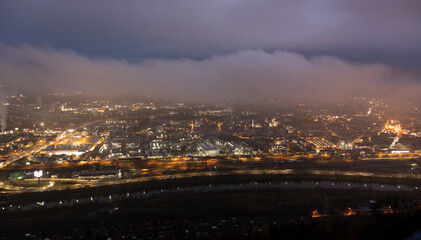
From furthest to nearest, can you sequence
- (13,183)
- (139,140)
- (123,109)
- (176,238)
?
(123,109)
(139,140)
(13,183)
(176,238)

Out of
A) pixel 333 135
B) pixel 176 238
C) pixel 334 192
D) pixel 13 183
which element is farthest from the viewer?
pixel 333 135

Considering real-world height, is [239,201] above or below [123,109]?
below

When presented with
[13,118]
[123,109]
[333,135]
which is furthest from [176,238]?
[123,109]

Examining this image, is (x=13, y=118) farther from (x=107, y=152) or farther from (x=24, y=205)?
(x=24, y=205)

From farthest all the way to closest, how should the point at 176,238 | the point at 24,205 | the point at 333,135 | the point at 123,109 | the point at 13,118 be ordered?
the point at 123,109
the point at 13,118
the point at 333,135
the point at 24,205
the point at 176,238

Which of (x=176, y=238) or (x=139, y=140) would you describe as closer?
(x=176, y=238)

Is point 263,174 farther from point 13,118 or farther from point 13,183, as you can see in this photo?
point 13,118

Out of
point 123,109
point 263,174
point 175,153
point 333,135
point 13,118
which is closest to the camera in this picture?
point 263,174

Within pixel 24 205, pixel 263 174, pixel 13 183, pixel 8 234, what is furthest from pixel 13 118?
pixel 263 174

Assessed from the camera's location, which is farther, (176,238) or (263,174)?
(263,174)
